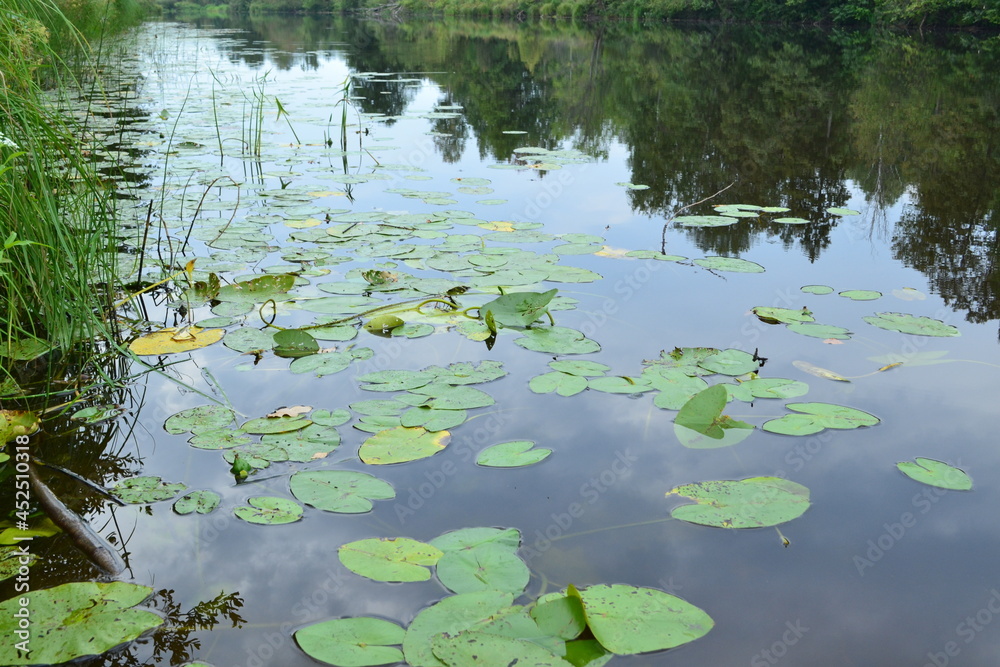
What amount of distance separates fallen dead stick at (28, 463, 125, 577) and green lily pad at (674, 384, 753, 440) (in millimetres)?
1284

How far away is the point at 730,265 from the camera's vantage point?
3.13 metres

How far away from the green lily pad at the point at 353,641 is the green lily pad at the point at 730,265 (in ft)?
7.56

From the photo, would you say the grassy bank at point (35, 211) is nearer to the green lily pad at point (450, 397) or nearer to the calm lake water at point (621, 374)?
the calm lake water at point (621, 374)

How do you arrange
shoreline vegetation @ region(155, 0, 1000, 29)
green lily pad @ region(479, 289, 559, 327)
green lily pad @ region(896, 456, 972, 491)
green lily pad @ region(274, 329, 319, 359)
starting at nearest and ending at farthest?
green lily pad @ region(896, 456, 972, 491), green lily pad @ region(274, 329, 319, 359), green lily pad @ region(479, 289, 559, 327), shoreline vegetation @ region(155, 0, 1000, 29)

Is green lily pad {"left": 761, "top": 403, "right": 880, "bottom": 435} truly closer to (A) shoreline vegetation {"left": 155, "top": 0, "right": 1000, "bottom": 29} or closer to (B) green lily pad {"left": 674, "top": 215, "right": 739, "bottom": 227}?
(B) green lily pad {"left": 674, "top": 215, "right": 739, "bottom": 227}

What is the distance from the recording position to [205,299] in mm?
2688

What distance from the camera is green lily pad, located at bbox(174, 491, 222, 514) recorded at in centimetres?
156

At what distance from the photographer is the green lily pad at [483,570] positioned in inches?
51.5

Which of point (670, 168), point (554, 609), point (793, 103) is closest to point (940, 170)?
point (670, 168)

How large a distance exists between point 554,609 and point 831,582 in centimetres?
57

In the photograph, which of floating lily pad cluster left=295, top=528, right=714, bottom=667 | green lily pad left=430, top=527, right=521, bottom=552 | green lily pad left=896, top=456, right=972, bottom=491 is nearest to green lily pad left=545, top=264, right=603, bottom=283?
Result: green lily pad left=896, top=456, right=972, bottom=491

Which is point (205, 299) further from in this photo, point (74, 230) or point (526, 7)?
point (526, 7)

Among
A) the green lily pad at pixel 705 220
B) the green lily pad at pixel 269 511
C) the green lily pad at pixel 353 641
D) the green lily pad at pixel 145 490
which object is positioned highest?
the green lily pad at pixel 705 220

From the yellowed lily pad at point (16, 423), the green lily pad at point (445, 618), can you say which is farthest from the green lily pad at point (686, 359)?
the yellowed lily pad at point (16, 423)
